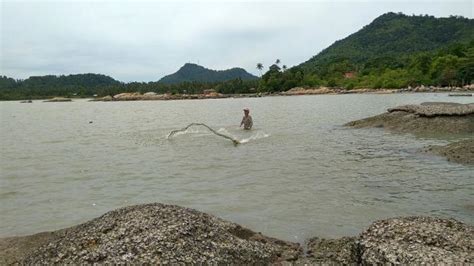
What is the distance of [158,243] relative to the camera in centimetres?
648

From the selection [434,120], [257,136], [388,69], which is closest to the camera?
[434,120]

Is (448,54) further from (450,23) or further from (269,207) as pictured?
(269,207)

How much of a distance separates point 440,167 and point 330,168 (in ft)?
13.0

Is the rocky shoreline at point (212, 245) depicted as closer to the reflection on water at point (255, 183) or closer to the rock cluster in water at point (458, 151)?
the reflection on water at point (255, 183)

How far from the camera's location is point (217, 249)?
22.4 ft

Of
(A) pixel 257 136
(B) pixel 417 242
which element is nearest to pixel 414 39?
(A) pixel 257 136

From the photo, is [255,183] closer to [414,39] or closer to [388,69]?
[388,69]

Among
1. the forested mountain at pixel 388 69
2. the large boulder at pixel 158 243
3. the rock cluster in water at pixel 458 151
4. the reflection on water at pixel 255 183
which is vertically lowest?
the reflection on water at pixel 255 183

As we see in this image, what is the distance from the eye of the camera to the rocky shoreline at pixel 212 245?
20.1 feet

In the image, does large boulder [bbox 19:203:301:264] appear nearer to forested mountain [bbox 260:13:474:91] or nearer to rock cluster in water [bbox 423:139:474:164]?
rock cluster in water [bbox 423:139:474:164]

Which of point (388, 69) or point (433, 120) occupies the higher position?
point (388, 69)

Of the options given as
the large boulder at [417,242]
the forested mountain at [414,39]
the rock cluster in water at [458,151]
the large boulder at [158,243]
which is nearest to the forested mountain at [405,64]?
the forested mountain at [414,39]

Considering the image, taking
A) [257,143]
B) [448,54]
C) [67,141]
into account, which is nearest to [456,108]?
[257,143]

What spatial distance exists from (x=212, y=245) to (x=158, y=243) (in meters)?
0.93
